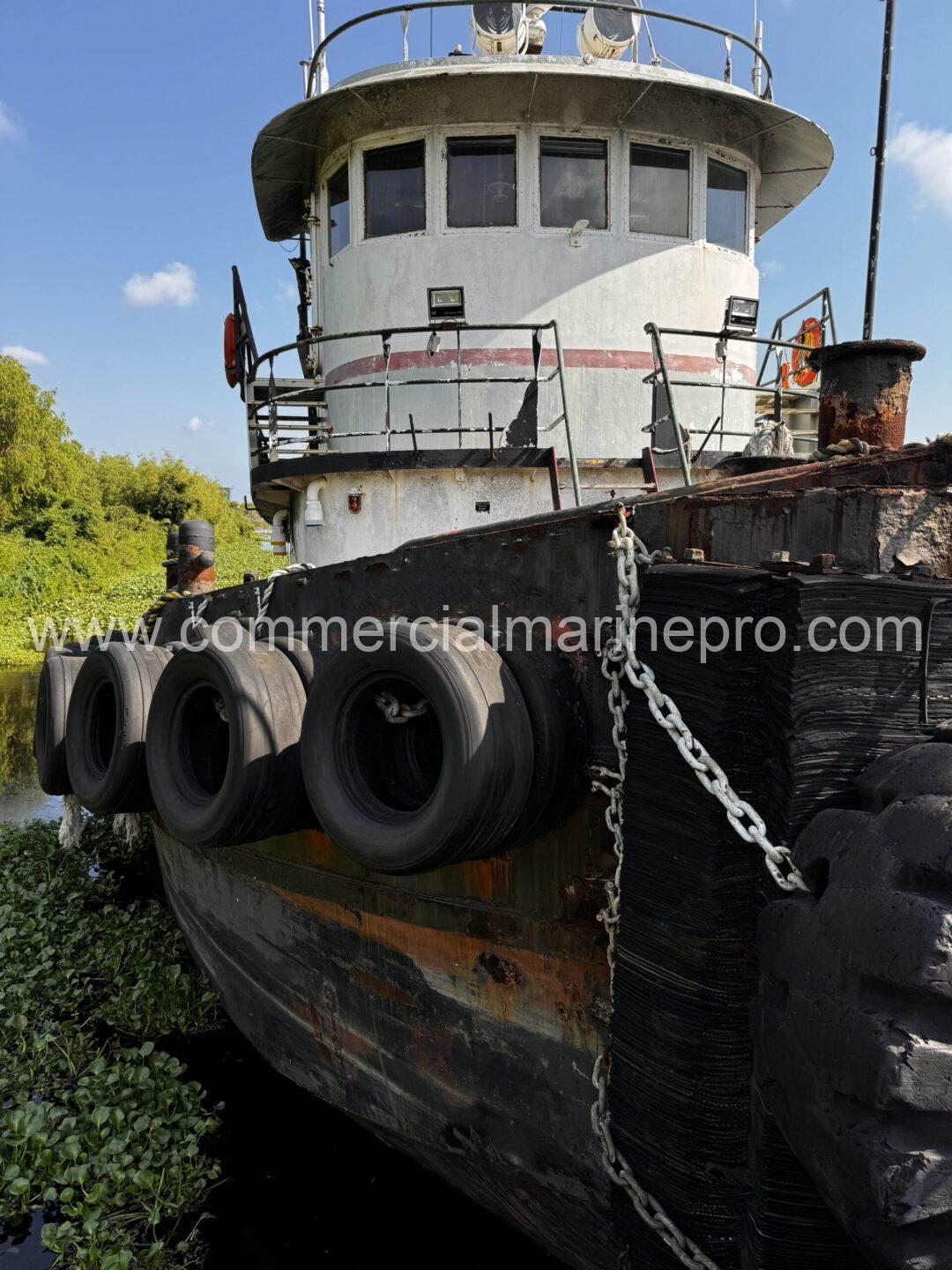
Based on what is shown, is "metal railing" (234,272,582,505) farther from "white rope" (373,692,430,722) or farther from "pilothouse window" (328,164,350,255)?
"white rope" (373,692,430,722)

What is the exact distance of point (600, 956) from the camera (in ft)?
8.66

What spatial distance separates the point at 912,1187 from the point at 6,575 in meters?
34.6

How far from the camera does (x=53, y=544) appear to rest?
3616 cm

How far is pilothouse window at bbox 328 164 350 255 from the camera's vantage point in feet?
25.2

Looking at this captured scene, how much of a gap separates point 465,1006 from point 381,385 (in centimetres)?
449

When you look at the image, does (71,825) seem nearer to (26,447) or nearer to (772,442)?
(772,442)

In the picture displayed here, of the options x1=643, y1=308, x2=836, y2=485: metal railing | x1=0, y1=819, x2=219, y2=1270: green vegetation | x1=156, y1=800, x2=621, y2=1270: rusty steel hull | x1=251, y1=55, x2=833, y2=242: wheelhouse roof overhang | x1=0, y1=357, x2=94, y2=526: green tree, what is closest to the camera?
x1=156, y1=800, x2=621, y2=1270: rusty steel hull

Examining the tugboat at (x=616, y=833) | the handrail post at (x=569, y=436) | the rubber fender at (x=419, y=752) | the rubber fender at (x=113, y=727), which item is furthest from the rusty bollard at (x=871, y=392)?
the rubber fender at (x=113, y=727)

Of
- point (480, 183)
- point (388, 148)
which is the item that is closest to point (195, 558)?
point (388, 148)

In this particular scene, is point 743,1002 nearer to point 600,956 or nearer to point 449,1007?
point 600,956

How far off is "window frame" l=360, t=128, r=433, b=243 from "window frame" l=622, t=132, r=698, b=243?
59.2 inches

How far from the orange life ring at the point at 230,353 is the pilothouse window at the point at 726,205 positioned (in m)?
4.44

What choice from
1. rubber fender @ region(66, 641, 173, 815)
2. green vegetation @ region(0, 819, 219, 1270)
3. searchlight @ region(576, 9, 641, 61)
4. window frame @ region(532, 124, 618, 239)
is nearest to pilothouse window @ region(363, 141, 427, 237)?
window frame @ region(532, 124, 618, 239)

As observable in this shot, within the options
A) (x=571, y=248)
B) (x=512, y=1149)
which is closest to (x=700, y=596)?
(x=512, y=1149)
